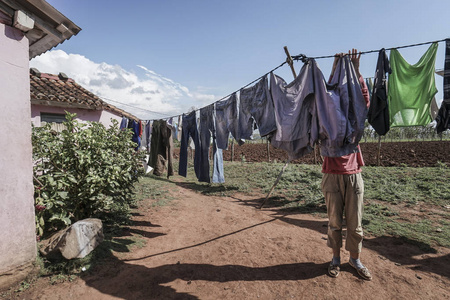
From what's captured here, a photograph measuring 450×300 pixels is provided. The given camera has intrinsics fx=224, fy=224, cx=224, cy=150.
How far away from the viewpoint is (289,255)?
361 cm

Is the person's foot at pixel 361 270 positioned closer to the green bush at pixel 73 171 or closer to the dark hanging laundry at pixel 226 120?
the dark hanging laundry at pixel 226 120

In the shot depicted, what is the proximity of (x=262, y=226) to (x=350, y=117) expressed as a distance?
3.03m

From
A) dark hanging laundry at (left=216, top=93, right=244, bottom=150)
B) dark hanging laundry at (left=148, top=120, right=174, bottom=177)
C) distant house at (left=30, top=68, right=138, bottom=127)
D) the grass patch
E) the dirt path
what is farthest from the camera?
dark hanging laundry at (left=148, top=120, right=174, bottom=177)

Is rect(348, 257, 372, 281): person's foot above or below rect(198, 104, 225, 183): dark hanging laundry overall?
below

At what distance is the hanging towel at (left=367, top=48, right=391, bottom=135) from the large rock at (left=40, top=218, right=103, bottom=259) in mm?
4402

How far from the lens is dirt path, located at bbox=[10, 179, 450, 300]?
2760 mm

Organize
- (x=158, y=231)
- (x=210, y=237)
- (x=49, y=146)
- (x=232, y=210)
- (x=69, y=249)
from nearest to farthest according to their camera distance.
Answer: (x=69, y=249), (x=49, y=146), (x=210, y=237), (x=158, y=231), (x=232, y=210)

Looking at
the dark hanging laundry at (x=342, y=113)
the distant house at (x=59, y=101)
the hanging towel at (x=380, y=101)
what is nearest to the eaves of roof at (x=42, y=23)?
the dark hanging laundry at (x=342, y=113)

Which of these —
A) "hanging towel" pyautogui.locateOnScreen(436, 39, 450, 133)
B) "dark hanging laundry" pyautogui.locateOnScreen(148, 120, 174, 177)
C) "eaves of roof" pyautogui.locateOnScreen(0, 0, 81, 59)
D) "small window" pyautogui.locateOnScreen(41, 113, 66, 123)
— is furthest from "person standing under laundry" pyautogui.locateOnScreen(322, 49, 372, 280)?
"small window" pyautogui.locateOnScreen(41, 113, 66, 123)

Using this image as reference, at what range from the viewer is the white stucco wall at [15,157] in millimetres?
2770

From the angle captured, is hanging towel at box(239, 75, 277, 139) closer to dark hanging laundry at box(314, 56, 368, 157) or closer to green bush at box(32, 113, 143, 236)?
dark hanging laundry at box(314, 56, 368, 157)

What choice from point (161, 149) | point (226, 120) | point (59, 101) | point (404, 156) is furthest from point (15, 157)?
point (404, 156)

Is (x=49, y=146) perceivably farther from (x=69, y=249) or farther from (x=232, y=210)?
(x=232, y=210)

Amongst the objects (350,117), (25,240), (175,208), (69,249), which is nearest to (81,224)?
(69,249)
